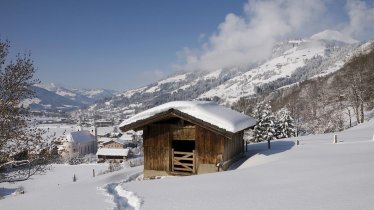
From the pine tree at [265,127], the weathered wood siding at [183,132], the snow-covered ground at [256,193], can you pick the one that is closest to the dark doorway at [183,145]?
the weathered wood siding at [183,132]

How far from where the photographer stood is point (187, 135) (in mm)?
20031

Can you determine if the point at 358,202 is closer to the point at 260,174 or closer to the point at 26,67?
the point at 260,174

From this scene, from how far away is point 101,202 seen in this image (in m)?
10.3

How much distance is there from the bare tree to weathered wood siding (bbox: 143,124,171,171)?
255 inches

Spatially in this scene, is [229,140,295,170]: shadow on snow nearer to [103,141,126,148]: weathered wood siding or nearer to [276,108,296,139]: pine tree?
[276,108,296,139]: pine tree

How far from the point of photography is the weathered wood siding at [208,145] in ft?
63.6

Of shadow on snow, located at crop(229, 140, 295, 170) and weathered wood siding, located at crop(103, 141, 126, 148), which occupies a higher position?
shadow on snow, located at crop(229, 140, 295, 170)

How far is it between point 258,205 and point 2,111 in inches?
453

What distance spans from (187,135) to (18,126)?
29.6 ft

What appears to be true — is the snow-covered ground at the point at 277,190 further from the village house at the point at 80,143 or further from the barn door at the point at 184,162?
the village house at the point at 80,143

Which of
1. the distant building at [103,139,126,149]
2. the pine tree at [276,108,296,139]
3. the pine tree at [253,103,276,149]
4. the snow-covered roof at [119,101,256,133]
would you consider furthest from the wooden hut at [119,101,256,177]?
the distant building at [103,139,126,149]

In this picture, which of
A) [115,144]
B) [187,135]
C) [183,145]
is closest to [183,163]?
[187,135]

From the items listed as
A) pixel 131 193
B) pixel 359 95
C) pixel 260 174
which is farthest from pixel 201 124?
pixel 359 95

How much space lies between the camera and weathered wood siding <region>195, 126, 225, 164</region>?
763 inches
